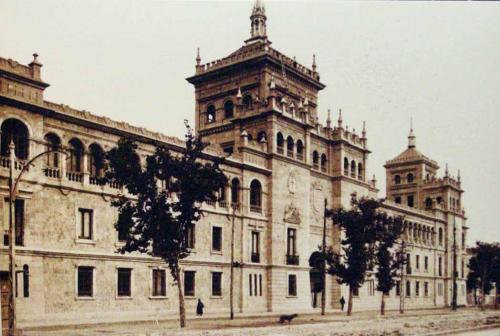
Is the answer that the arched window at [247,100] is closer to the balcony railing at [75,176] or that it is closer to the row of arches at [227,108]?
the row of arches at [227,108]

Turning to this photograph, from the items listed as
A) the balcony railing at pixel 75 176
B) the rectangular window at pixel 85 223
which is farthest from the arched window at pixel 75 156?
the rectangular window at pixel 85 223

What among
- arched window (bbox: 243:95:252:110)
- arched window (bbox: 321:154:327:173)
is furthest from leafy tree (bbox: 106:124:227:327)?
arched window (bbox: 321:154:327:173)

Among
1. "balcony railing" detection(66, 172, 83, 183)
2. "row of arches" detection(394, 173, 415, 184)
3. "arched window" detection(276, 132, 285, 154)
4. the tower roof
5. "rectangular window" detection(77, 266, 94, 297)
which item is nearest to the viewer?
"rectangular window" detection(77, 266, 94, 297)

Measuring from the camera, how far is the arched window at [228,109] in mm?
54875

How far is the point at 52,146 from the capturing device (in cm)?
3225

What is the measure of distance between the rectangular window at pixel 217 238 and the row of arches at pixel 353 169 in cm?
2081

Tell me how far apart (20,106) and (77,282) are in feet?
32.0

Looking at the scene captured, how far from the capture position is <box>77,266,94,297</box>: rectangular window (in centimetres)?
3266

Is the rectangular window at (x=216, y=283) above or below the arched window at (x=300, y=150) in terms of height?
below

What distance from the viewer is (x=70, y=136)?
Answer: 3334 cm

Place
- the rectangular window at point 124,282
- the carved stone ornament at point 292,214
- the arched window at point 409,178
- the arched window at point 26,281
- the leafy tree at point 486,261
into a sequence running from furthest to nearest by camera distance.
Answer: the arched window at point 409,178, the leafy tree at point 486,261, the carved stone ornament at point 292,214, the rectangular window at point 124,282, the arched window at point 26,281

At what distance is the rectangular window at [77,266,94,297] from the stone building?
7 centimetres

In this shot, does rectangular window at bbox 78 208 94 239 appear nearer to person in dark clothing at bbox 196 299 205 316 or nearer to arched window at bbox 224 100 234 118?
person in dark clothing at bbox 196 299 205 316

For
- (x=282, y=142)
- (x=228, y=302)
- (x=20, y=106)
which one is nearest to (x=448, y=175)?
(x=282, y=142)
